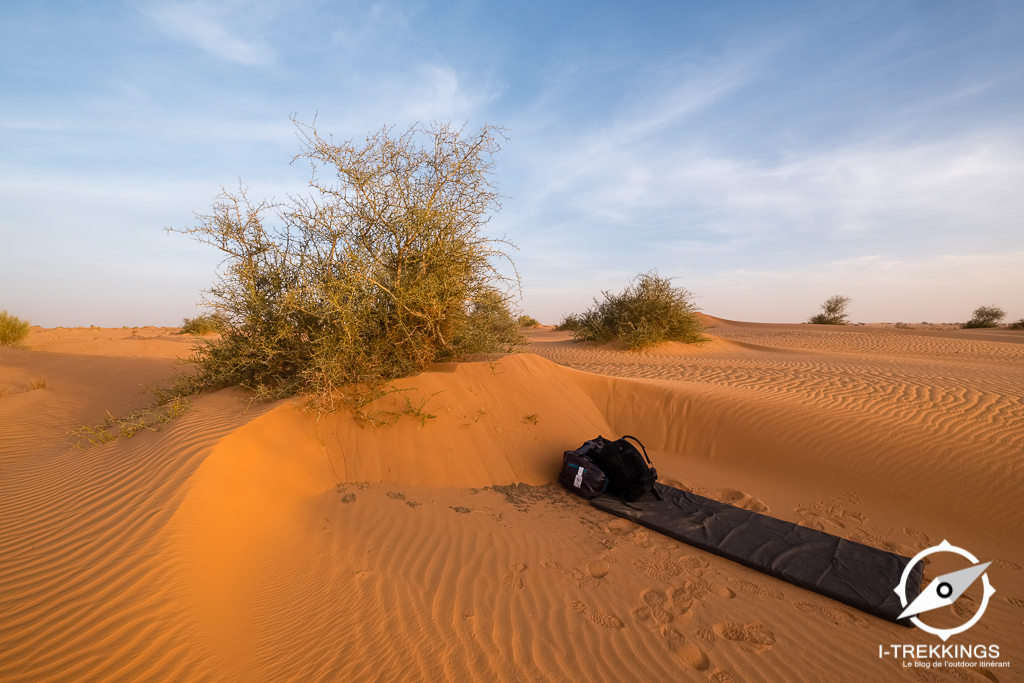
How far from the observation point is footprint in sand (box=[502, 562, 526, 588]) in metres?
3.34

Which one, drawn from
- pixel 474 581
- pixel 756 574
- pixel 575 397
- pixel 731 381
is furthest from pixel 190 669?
pixel 731 381

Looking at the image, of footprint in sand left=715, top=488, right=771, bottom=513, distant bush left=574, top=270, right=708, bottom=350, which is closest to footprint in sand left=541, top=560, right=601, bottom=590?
footprint in sand left=715, top=488, right=771, bottom=513

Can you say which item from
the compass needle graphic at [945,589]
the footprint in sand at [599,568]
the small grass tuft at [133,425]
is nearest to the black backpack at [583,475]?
the footprint in sand at [599,568]

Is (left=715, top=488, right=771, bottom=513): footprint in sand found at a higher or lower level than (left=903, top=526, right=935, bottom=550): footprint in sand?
higher

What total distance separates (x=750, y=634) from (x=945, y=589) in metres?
1.91

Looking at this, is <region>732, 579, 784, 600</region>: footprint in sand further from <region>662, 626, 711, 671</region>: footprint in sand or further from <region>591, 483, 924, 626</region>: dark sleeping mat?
<region>662, 626, 711, 671</region>: footprint in sand

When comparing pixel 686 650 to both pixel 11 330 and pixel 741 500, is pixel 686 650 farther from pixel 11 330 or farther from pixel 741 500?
pixel 11 330

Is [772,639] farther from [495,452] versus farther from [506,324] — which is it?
[506,324]

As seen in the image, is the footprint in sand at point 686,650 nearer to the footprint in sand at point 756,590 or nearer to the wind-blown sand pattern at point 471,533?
the wind-blown sand pattern at point 471,533

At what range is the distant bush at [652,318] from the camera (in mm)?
16844

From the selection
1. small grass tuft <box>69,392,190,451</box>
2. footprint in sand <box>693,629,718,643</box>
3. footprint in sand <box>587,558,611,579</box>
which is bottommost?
footprint in sand <box>693,629,718,643</box>

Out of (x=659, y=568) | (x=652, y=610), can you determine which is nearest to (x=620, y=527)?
(x=659, y=568)

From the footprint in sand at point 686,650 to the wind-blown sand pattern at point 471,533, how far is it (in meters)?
0.02

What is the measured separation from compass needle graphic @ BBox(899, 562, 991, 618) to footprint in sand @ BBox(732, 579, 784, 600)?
75cm
